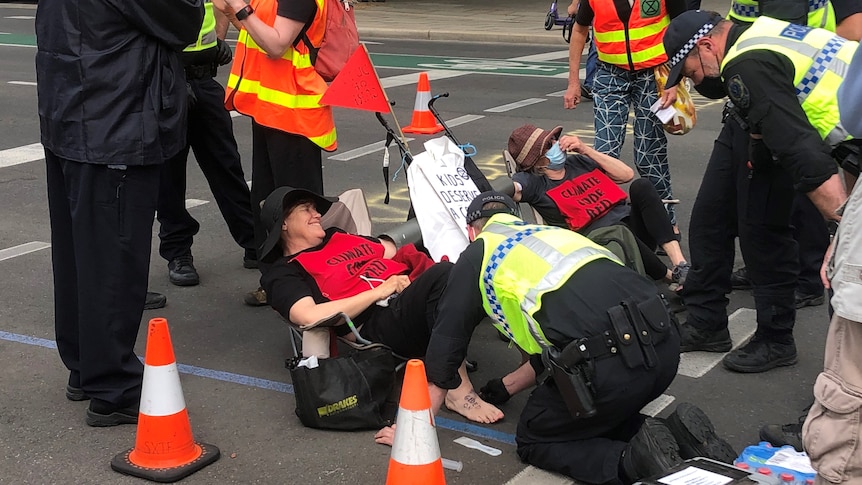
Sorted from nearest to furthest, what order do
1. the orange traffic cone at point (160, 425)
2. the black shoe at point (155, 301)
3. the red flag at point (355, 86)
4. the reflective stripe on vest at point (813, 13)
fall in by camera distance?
the orange traffic cone at point (160, 425) → the reflective stripe on vest at point (813, 13) → the red flag at point (355, 86) → the black shoe at point (155, 301)

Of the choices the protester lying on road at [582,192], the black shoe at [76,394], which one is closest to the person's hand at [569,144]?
the protester lying on road at [582,192]

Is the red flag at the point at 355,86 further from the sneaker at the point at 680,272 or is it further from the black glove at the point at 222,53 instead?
the sneaker at the point at 680,272

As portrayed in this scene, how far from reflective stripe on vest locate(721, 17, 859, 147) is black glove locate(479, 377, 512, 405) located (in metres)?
1.62

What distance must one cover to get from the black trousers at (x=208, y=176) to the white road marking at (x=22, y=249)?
1055mm

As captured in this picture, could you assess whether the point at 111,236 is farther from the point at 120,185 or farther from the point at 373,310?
the point at 373,310

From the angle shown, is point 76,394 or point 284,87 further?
point 284,87

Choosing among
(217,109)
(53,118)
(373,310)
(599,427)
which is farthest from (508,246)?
(217,109)

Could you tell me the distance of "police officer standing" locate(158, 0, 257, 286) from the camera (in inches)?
230

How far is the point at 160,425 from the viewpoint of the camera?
3701mm

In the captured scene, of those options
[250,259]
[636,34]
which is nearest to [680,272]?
[636,34]

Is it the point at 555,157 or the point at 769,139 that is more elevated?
the point at 769,139

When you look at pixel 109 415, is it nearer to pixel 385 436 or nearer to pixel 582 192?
pixel 385 436

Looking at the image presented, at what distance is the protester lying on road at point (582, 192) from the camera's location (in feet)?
17.4

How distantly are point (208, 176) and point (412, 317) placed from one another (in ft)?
7.42
